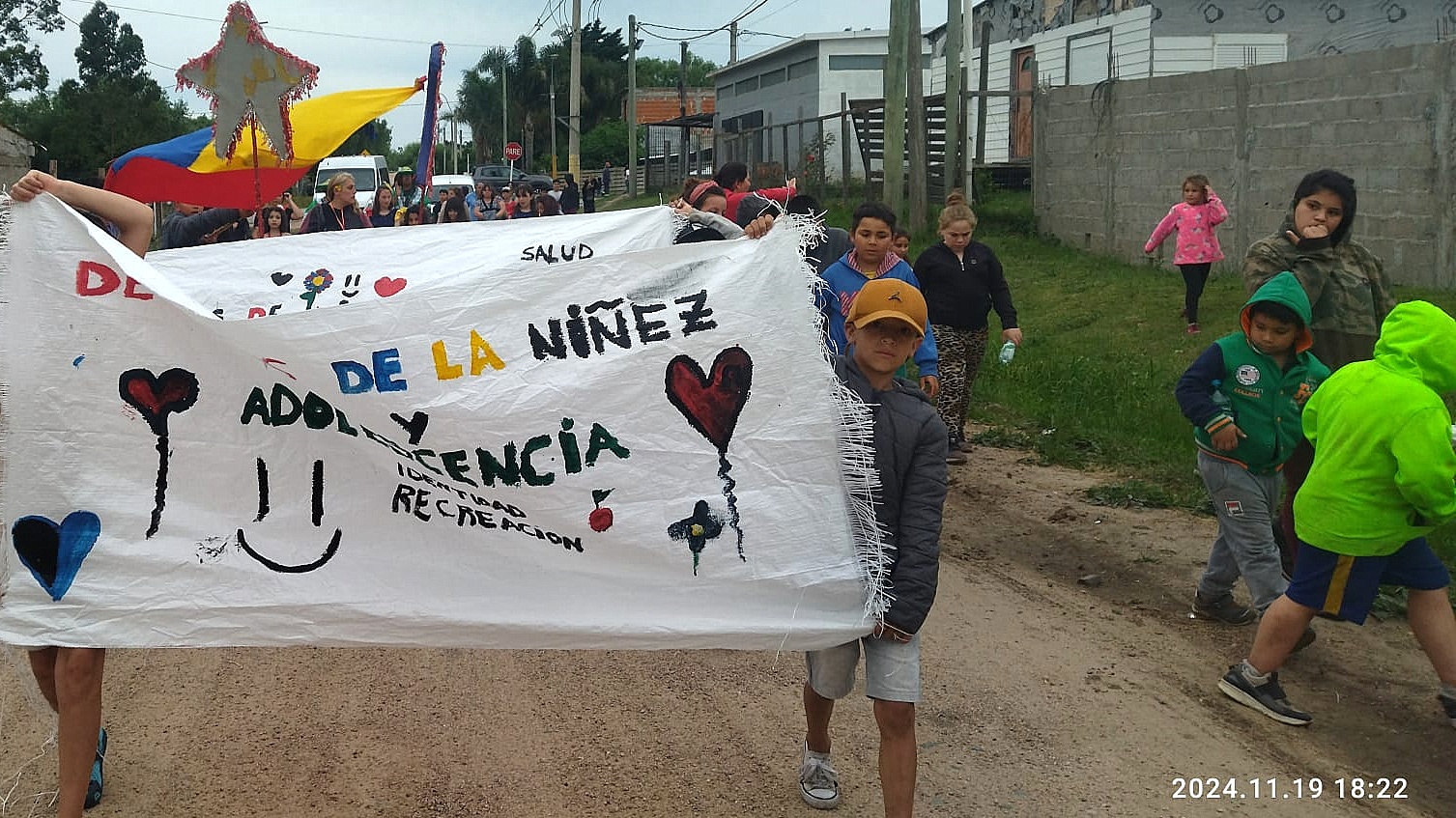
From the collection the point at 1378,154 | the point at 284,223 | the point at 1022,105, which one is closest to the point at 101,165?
the point at 1022,105

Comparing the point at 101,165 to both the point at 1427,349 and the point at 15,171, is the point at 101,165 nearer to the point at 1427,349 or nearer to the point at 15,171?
the point at 15,171

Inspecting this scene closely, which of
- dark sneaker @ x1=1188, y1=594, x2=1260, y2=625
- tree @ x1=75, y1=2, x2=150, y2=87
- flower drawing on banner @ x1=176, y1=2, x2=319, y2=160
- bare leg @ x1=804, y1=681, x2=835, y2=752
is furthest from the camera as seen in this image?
tree @ x1=75, y1=2, x2=150, y2=87

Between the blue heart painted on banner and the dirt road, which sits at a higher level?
the blue heart painted on banner

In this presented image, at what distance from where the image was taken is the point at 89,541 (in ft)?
11.8

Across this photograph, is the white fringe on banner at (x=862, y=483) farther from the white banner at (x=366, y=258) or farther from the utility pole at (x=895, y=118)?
the utility pole at (x=895, y=118)

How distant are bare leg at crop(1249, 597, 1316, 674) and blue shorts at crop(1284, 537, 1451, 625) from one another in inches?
2.0

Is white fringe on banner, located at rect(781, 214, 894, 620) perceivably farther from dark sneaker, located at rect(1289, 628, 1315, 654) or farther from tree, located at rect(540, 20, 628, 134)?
tree, located at rect(540, 20, 628, 134)

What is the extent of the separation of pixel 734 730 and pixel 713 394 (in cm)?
157

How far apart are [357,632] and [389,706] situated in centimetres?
136

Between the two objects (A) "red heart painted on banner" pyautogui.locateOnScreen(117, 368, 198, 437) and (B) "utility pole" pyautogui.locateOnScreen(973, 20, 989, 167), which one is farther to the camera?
(B) "utility pole" pyautogui.locateOnScreen(973, 20, 989, 167)

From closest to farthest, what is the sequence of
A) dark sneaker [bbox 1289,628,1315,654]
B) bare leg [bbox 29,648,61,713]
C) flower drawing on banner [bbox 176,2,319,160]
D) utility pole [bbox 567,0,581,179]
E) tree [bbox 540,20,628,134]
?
1. bare leg [bbox 29,648,61,713]
2. dark sneaker [bbox 1289,628,1315,654]
3. flower drawing on banner [bbox 176,2,319,160]
4. utility pole [bbox 567,0,581,179]
5. tree [bbox 540,20,628,134]

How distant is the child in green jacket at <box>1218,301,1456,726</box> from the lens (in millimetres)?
4242

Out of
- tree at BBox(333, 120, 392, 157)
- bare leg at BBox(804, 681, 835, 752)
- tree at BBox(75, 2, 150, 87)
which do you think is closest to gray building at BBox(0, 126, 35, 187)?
tree at BBox(333, 120, 392, 157)

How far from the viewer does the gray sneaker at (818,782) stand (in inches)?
159
